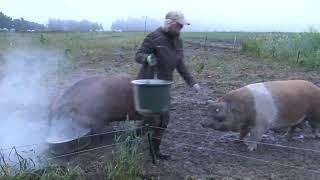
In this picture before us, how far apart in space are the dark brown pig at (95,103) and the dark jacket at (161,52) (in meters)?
0.51

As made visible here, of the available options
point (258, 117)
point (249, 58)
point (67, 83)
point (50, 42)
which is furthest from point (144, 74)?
point (50, 42)

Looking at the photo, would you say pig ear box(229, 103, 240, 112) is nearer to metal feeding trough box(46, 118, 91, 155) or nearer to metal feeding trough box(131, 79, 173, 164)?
metal feeding trough box(131, 79, 173, 164)

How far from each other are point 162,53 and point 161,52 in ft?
0.05

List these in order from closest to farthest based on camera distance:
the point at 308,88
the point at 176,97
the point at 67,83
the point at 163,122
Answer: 1. the point at 163,122
2. the point at 308,88
3. the point at 176,97
4. the point at 67,83

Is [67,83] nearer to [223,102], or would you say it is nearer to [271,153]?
[223,102]

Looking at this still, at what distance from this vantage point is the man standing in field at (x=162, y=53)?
577 centimetres

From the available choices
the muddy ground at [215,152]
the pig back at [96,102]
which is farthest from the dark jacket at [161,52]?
the muddy ground at [215,152]

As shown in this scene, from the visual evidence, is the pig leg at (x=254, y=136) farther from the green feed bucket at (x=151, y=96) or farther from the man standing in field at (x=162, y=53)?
the green feed bucket at (x=151, y=96)

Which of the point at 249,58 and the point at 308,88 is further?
the point at 249,58

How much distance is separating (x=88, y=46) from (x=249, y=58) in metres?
6.08

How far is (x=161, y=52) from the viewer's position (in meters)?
5.91

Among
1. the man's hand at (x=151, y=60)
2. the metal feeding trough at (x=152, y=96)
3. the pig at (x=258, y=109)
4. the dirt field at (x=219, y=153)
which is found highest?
the man's hand at (x=151, y=60)

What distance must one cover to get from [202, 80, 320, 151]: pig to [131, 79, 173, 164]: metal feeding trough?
4.76 feet

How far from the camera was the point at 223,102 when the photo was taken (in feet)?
22.3
